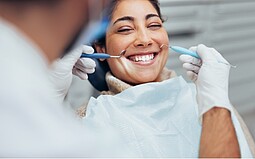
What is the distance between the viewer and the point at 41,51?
2.27ft

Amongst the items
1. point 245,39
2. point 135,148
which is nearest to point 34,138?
point 135,148

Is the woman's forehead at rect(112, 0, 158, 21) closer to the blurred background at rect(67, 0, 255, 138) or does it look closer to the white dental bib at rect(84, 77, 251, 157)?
the white dental bib at rect(84, 77, 251, 157)

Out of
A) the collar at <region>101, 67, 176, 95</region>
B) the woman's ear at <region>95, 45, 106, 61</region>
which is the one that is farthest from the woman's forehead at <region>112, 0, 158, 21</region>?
the collar at <region>101, 67, 176, 95</region>

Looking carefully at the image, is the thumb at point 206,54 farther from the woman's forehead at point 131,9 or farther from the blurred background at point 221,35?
the blurred background at point 221,35

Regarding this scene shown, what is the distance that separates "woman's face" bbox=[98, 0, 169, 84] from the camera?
1.77 meters

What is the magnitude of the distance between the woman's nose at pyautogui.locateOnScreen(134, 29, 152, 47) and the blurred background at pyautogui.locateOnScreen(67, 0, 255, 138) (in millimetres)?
541

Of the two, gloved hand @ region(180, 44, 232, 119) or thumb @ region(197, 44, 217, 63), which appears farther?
thumb @ region(197, 44, 217, 63)

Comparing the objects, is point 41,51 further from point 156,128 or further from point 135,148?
point 156,128

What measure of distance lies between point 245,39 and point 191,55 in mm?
2109

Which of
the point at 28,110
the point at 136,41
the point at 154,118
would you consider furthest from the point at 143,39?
the point at 28,110

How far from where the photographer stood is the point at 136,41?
1.76 metres

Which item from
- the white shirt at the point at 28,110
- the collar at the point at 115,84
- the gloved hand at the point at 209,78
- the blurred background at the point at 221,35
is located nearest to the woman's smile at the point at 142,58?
the collar at the point at 115,84

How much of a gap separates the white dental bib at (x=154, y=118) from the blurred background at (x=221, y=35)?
1.91ft

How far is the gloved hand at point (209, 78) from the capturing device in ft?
4.29
